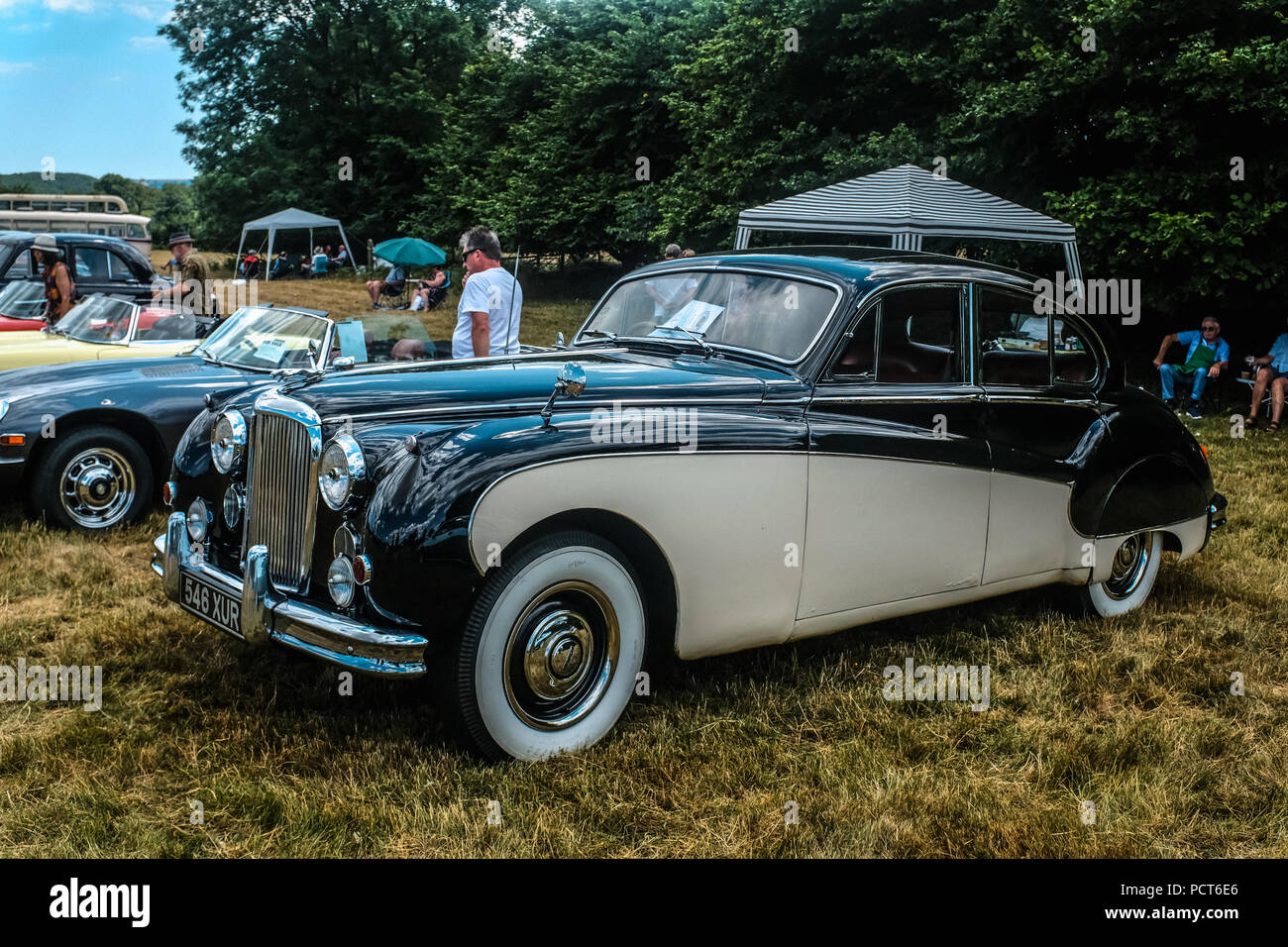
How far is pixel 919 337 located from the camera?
457 centimetres

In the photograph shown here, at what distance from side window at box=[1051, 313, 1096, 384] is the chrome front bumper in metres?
3.39

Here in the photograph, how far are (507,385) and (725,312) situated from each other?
1.20 m

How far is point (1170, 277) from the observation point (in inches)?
522

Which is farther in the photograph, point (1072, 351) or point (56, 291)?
point (56, 291)

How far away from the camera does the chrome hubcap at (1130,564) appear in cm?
559

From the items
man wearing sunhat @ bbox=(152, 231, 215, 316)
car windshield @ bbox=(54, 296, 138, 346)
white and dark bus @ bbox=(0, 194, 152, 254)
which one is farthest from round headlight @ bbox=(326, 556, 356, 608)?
white and dark bus @ bbox=(0, 194, 152, 254)

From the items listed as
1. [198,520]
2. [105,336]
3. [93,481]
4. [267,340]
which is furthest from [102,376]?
[198,520]

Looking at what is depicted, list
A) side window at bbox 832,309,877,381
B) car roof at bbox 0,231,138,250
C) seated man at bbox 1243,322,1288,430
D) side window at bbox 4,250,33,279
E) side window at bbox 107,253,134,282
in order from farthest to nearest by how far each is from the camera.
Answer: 1. side window at bbox 4,250,33,279
2. side window at bbox 107,253,134,282
3. car roof at bbox 0,231,138,250
4. seated man at bbox 1243,322,1288,430
5. side window at bbox 832,309,877,381

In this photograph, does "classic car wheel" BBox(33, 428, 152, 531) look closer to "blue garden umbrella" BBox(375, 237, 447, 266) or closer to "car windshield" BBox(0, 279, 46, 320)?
"car windshield" BBox(0, 279, 46, 320)

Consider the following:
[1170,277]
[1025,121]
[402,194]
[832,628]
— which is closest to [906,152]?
[1025,121]

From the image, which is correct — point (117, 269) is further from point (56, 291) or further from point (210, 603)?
point (210, 603)

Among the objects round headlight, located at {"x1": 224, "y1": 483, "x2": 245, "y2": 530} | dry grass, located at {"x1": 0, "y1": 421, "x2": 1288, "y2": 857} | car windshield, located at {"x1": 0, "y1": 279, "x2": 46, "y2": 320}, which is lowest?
dry grass, located at {"x1": 0, "y1": 421, "x2": 1288, "y2": 857}

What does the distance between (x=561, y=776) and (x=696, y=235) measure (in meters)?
19.0

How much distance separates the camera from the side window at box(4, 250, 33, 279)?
43.6 ft
